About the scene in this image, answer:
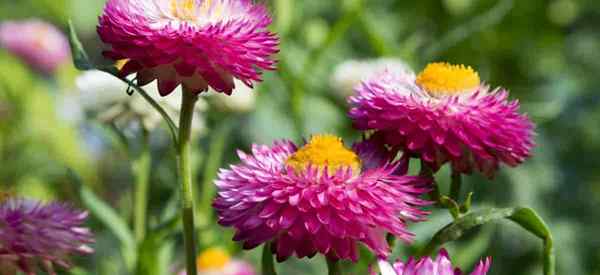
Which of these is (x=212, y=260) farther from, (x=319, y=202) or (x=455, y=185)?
(x=319, y=202)

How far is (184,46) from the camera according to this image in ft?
3.43

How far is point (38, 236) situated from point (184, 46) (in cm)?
31

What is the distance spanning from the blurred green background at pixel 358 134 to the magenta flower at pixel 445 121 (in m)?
0.78

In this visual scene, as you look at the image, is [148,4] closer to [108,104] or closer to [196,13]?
[196,13]

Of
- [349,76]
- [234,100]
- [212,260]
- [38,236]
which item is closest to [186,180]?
[38,236]

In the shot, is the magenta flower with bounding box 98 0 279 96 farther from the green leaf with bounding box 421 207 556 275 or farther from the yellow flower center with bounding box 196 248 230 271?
the yellow flower center with bounding box 196 248 230 271

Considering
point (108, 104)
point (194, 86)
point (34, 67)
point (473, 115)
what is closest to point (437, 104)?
point (473, 115)

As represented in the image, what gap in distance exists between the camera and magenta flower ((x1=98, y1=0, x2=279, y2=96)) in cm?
104

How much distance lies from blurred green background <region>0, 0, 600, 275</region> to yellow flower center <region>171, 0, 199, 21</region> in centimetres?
89

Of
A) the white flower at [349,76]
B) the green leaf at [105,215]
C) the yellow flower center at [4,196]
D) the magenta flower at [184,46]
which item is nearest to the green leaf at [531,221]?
the magenta flower at [184,46]

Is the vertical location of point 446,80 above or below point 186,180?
above

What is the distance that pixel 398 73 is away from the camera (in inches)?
50.3

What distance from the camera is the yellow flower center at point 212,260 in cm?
181

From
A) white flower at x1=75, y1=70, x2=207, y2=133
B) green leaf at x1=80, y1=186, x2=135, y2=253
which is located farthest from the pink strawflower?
white flower at x1=75, y1=70, x2=207, y2=133
